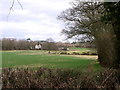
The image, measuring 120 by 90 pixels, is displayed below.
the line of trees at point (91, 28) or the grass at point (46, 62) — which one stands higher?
the line of trees at point (91, 28)

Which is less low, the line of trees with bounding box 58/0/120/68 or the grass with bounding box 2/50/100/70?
the line of trees with bounding box 58/0/120/68

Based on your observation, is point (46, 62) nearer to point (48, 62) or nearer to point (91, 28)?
point (48, 62)

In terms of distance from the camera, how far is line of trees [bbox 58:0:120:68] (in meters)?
19.2

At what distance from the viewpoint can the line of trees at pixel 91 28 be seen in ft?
62.8

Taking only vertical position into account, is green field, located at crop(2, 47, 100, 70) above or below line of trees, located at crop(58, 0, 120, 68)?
below

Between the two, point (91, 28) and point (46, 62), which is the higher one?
point (91, 28)

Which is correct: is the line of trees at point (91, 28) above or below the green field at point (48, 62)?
above

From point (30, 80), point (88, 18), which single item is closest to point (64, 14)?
point (88, 18)

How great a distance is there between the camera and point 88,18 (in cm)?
3014

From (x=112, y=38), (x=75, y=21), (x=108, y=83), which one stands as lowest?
(x=108, y=83)

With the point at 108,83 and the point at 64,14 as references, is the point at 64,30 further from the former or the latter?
the point at 108,83

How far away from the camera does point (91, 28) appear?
2928 cm

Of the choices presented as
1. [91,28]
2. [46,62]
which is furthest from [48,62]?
[91,28]

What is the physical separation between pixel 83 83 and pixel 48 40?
58728mm
